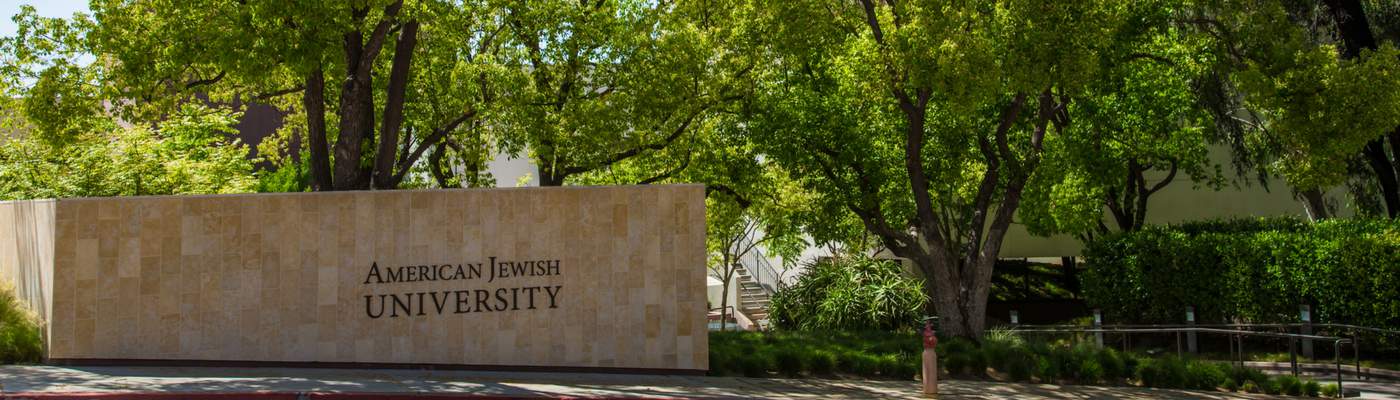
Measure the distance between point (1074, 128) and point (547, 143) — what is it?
9.35 m

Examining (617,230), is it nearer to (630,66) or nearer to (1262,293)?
(630,66)

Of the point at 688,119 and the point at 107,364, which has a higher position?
the point at 688,119

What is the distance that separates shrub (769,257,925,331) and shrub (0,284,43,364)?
1268 cm

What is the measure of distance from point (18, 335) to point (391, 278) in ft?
14.6

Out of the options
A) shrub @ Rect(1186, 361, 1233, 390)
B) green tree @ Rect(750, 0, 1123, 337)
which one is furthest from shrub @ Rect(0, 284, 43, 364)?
shrub @ Rect(1186, 361, 1233, 390)

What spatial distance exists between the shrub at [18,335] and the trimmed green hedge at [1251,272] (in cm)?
1959

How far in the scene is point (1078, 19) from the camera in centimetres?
1534

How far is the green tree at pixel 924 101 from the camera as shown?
1513 centimetres

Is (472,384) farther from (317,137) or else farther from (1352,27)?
(1352,27)

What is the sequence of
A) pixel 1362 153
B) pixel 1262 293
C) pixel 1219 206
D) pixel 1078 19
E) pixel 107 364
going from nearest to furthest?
pixel 107 364, pixel 1078 19, pixel 1262 293, pixel 1362 153, pixel 1219 206

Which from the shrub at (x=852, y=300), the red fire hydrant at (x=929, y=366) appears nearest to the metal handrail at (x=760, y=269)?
the shrub at (x=852, y=300)

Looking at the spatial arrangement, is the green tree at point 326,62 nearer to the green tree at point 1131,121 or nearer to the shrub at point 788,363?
the shrub at point 788,363

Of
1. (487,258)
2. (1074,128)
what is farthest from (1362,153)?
(487,258)

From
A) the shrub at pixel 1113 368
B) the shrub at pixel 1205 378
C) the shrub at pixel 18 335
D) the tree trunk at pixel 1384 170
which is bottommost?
the shrub at pixel 1205 378
